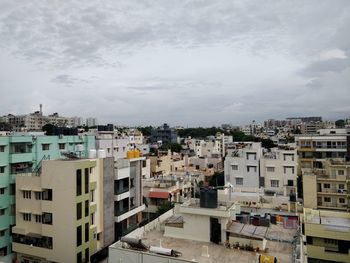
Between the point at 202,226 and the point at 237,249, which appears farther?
the point at 202,226

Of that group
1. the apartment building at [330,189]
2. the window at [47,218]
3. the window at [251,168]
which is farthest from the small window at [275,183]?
the window at [47,218]

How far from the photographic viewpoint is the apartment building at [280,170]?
42.9m

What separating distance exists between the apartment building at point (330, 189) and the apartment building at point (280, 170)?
670cm

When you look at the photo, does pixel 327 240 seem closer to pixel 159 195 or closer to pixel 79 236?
pixel 159 195

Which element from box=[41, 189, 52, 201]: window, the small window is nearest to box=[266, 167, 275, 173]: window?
the small window

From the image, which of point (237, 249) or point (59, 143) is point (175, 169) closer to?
point (59, 143)

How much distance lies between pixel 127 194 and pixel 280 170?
24.3 metres

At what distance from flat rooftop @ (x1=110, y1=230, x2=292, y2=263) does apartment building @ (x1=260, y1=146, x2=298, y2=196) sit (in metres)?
26.4

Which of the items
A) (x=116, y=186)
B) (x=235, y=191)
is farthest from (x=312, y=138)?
(x=116, y=186)

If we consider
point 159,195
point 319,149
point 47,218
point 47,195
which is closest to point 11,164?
point 47,195

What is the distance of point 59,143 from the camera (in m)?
33.1

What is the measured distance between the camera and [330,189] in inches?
1385

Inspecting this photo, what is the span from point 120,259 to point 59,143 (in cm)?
2017

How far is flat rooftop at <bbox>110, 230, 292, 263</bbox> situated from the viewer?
15.6m
